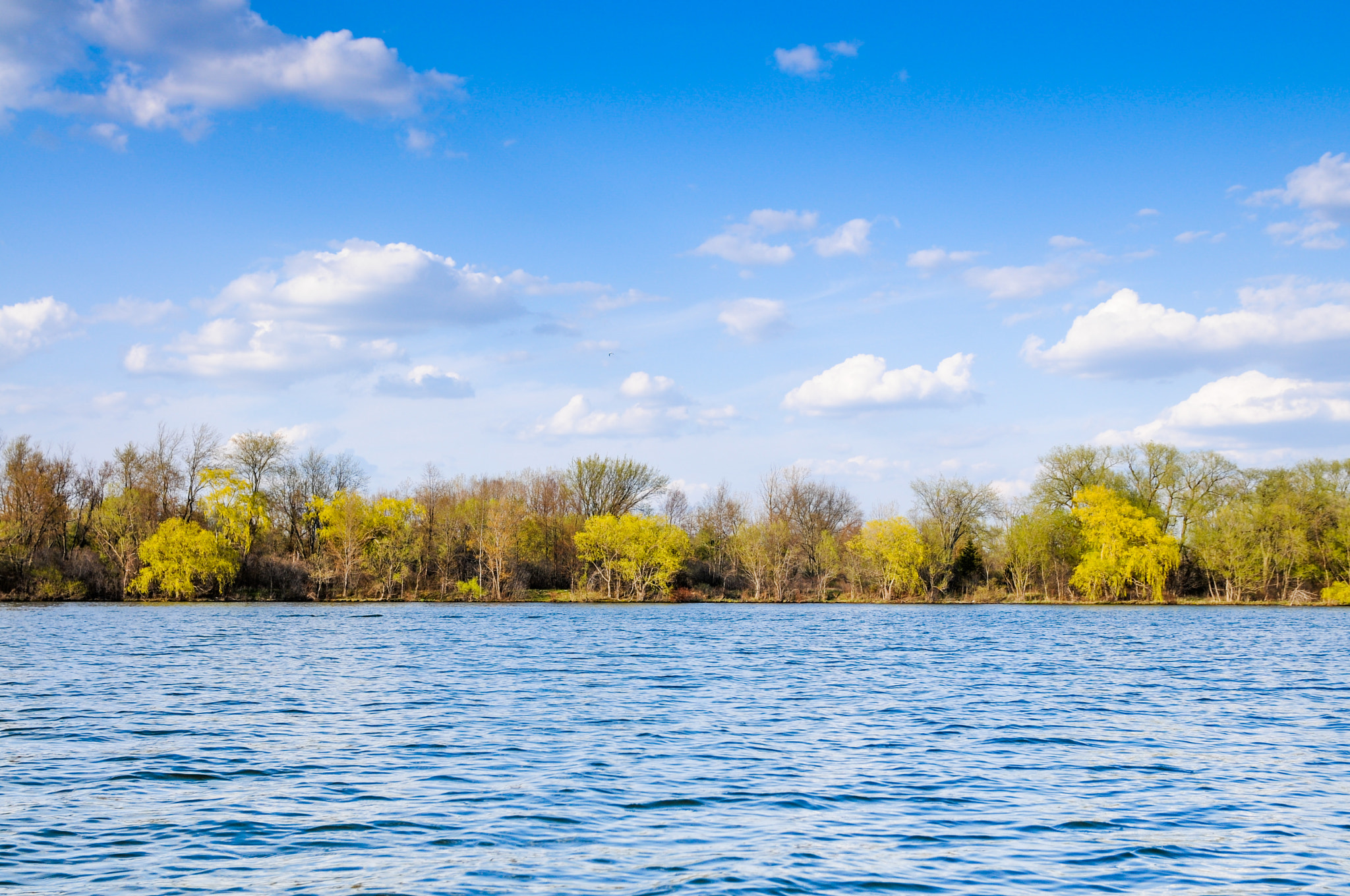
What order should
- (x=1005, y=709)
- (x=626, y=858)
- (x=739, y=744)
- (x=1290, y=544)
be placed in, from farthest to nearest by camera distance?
(x=1290, y=544), (x=1005, y=709), (x=739, y=744), (x=626, y=858)

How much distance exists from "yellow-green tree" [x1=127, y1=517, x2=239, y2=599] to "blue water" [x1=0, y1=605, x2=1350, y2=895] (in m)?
48.4

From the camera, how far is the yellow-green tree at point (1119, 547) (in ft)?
290

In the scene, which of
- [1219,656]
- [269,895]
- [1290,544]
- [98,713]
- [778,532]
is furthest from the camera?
[778,532]

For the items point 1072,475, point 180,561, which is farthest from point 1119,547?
point 180,561

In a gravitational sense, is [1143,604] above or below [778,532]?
below

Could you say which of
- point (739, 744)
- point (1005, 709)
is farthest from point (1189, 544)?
point (739, 744)

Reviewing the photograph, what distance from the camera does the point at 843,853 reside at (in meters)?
11.6

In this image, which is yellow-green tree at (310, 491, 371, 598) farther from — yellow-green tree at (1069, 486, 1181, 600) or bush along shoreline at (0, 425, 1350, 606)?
yellow-green tree at (1069, 486, 1181, 600)

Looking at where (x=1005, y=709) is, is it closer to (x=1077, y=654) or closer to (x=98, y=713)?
(x=1077, y=654)

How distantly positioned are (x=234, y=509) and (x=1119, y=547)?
269ft

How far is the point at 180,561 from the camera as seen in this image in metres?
81.4

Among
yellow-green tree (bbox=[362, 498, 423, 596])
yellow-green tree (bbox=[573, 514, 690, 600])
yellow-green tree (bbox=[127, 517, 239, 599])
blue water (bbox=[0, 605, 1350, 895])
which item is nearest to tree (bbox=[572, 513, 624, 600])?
yellow-green tree (bbox=[573, 514, 690, 600])

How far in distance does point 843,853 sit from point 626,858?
8.54 ft

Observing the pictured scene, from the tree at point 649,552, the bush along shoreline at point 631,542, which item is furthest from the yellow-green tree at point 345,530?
the tree at point 649,552
